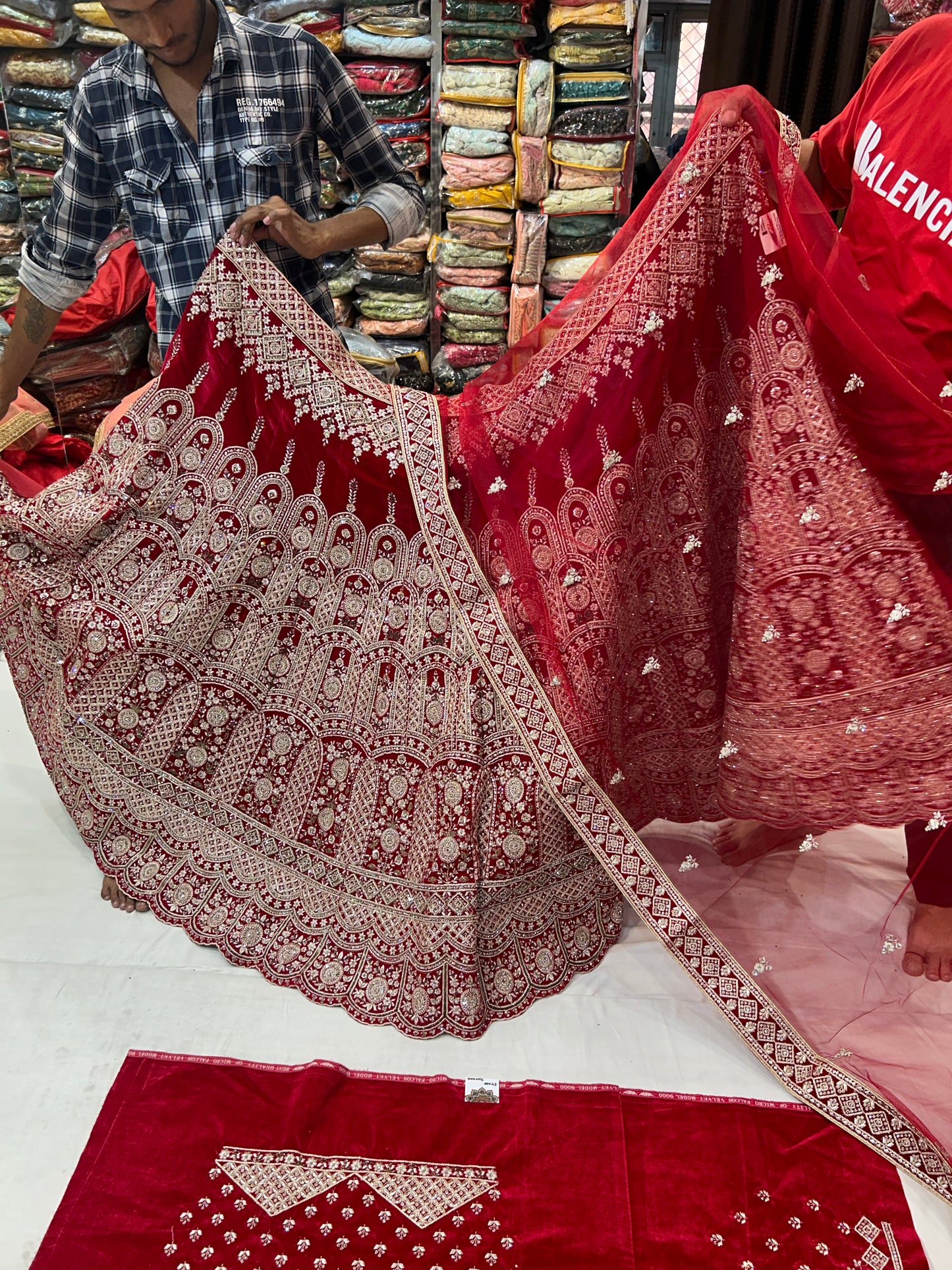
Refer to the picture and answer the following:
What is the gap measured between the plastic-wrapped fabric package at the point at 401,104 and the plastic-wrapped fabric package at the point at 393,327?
2.44 ft

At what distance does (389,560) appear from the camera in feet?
5.41

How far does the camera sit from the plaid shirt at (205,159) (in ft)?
6.03

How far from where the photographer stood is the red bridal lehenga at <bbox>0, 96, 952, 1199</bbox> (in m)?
1.43

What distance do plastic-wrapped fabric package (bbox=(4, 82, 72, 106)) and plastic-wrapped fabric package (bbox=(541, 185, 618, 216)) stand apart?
1.88 metres

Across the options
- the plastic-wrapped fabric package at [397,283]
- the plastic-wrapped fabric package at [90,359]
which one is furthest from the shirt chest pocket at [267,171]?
the plastic-wrapped fabric package at [90,359]

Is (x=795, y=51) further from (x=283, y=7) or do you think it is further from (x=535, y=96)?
(x=283, y=7)

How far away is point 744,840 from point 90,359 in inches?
128

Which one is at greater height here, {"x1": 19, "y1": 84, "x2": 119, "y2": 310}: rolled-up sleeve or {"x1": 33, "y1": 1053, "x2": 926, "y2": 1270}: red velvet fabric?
{"x1": 19, "y1": 84, "x2": 119, "y2": 310}: rolled-up sleeve

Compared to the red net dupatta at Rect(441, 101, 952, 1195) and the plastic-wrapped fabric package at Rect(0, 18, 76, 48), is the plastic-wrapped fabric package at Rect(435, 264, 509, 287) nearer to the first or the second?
the plastic-wrapped fabric package at Rect(0, 18, 76, 48)

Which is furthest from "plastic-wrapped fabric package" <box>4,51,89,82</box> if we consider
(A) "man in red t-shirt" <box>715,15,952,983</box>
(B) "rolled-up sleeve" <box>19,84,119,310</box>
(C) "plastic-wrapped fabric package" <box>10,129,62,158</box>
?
(A) "man in red t-shirt" <box>715,15,952,983</box>

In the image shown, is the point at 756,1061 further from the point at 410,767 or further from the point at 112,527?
the point at 112,527

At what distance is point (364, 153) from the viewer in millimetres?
2016

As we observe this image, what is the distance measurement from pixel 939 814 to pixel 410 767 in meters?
0.84

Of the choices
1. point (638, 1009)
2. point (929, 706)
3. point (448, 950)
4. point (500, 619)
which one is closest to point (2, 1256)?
point (448, 950)
